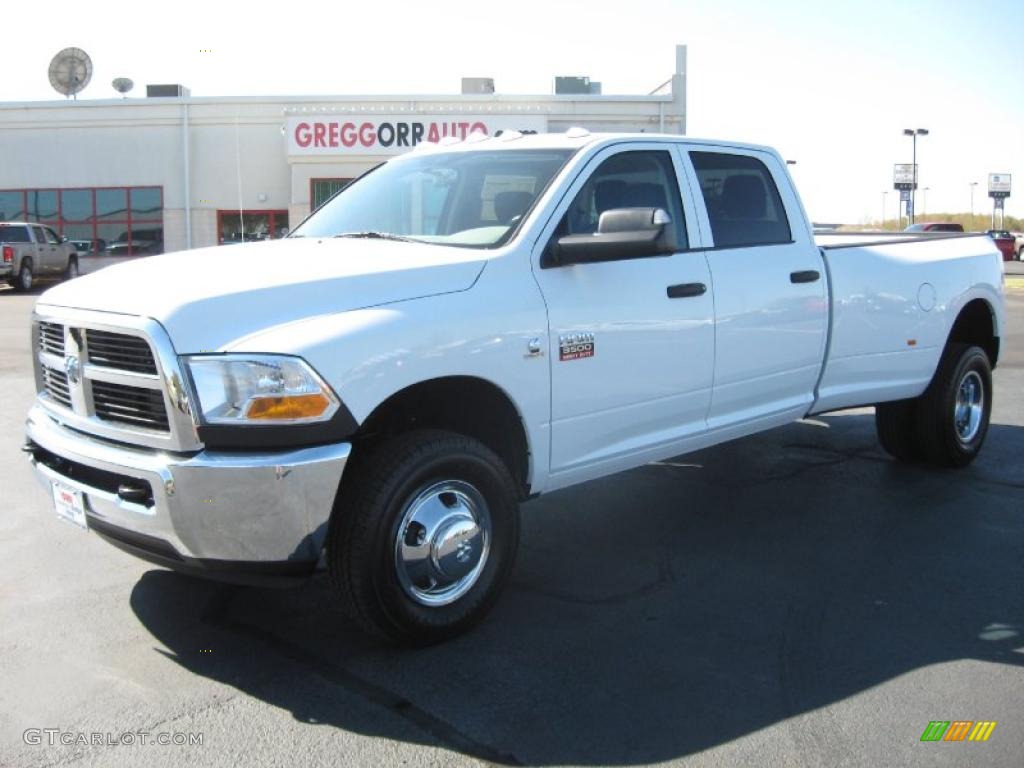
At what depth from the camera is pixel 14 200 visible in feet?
105

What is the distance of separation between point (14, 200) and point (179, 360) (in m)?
32.6

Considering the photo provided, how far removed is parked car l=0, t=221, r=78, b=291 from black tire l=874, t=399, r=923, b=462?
2380 cm

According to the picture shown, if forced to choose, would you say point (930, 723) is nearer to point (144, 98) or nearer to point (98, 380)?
point (98, 380)

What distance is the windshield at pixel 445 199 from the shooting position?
4.68 metres

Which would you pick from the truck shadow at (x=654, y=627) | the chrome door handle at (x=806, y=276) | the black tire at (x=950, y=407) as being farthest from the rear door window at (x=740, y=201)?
the black tire at (x=950, y=407)

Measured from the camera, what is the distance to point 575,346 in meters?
4.44

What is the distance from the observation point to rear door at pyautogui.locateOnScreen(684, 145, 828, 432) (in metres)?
5.27

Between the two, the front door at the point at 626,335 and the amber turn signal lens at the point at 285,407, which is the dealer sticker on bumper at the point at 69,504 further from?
the front door at the point at 626,335

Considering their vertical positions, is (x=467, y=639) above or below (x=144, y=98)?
below

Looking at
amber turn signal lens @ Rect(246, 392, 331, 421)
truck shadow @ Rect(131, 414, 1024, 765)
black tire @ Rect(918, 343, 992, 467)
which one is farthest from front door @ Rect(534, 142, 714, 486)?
black tire @ Rect(918, 343, 992, 467)

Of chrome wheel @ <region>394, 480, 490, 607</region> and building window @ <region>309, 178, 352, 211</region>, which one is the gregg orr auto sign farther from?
chrome wheel @ <region>394, 480, 490, 607</region>

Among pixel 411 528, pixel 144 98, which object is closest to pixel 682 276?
pixel 411 528

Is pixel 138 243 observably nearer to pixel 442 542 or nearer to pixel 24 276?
pixel 24 276

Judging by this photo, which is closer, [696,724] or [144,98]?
[696,724]
